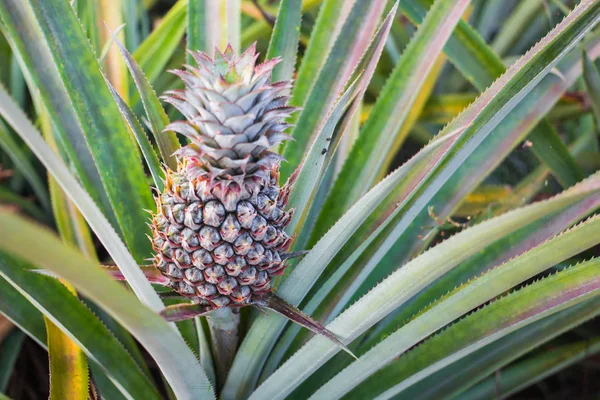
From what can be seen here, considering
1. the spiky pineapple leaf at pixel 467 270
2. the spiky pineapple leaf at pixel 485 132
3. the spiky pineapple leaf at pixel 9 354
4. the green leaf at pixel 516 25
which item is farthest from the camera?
the green leaf at pixel 516 25

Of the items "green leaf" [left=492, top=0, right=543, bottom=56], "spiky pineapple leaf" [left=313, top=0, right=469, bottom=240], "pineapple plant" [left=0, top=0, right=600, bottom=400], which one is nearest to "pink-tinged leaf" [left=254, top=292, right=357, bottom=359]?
"pineapple plant" [left=0, top=0, right=600, bottom=400]

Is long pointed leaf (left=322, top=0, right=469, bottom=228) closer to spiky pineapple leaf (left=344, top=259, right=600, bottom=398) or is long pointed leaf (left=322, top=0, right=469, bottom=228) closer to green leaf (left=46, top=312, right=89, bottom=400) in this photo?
spiky pineapple leaf (left=344, top=259, right=600, bottom=398)

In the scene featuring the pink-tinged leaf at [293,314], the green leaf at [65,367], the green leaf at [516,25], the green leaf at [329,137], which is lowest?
the green leaf at [65,367]

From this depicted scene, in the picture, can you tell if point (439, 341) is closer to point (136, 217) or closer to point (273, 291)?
point (273, 291)

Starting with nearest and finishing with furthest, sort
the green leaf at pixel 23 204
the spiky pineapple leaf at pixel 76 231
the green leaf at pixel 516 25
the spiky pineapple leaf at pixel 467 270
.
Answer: the spiky pineapple leaf at pixel 467 270
the spiky pineapple leaf at pixel 76 231
the green leaf at pixel 23 204
the green leaf at pixel 516 25

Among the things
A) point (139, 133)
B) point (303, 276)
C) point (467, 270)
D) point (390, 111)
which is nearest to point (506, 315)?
point (467, 270)

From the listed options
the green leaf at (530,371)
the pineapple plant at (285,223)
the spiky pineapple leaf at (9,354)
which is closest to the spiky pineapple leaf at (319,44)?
the pineapple plant at (285,223)

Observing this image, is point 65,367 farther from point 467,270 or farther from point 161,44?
point 161,44

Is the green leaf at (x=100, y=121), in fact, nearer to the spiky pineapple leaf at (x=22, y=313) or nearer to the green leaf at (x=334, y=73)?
the spiky pineapple leaf at (x=22, y=313)
